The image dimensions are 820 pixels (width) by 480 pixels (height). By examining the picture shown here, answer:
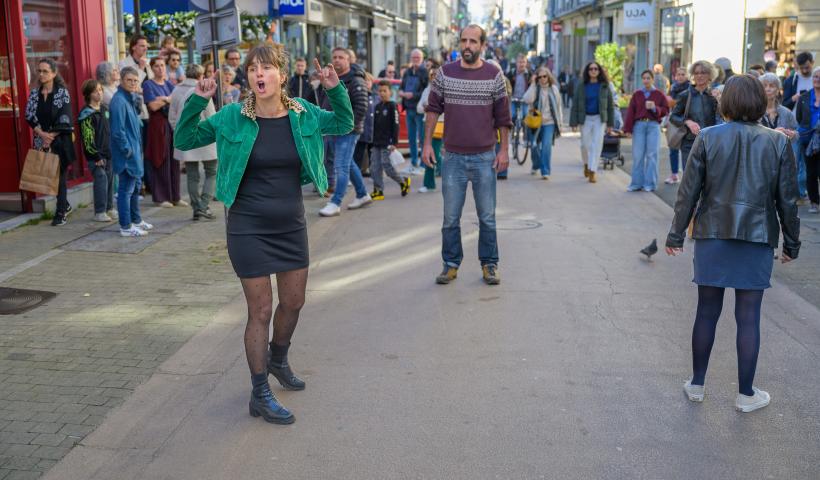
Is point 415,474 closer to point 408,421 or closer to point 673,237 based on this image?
point 408,421

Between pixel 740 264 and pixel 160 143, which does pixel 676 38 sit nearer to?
pixel 160 143

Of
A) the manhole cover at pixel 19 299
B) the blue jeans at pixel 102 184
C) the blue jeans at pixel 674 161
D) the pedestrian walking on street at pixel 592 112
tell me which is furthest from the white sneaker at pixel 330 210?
the blue jeans at pixel 674 161

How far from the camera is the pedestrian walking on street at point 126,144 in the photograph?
30.9 feet

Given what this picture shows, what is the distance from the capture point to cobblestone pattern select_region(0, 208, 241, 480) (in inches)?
183

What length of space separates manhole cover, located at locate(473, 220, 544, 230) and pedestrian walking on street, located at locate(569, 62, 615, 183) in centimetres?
379

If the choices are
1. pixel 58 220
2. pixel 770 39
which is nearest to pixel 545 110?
pixel 58 220

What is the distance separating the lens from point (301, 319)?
6.60 m

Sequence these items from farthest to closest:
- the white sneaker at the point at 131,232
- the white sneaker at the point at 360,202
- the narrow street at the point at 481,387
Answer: the white sneaker at the point at 360,202, the white sneaker at the point at 131,232, the narrow street at the point at 481,387

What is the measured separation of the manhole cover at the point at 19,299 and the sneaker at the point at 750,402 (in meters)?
4.89

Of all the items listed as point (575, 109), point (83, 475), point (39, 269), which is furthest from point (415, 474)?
point (575, 109)

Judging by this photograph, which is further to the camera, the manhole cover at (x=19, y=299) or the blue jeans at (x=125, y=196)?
the blue jeans at (x=125, y=196)

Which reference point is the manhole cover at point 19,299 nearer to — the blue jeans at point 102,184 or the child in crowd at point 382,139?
the blue jeans at point 102,184

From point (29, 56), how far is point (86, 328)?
5817 mm

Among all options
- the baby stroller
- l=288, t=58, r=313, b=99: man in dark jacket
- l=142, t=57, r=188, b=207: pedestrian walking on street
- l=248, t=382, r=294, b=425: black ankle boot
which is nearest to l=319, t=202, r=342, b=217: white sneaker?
l=142, t=57, r=188, b=207: pedestrian walking on street
